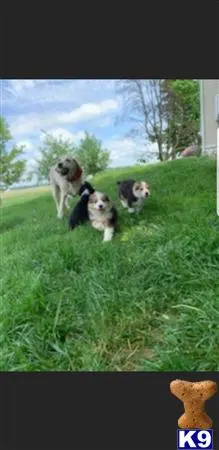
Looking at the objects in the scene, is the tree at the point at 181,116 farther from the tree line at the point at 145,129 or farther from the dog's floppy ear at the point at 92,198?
the dog's floppy ear at the point at 92,198

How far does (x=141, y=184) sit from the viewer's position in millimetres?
1735

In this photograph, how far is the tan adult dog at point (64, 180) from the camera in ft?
5.73

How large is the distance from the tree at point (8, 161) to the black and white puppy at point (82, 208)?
251 mm

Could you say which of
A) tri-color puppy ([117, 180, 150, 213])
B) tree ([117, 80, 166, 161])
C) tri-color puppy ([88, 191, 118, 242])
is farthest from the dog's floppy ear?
tree ([117, 80, 166, 161])

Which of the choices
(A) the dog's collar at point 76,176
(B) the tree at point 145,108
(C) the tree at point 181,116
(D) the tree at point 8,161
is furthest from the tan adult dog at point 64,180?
(C) the tree at point 181,116

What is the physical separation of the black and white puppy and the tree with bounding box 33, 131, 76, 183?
14 centimetres

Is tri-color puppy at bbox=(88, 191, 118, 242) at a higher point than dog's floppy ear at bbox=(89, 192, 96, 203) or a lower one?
lower

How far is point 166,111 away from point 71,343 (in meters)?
0.93

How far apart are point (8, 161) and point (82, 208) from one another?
348mm

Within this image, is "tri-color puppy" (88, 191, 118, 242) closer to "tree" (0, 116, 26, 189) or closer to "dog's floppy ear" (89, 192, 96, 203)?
"dog's floppy ear" (89, 192, 96, 203)

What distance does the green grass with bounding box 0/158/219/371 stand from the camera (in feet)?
4.96

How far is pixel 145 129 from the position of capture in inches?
67.1
